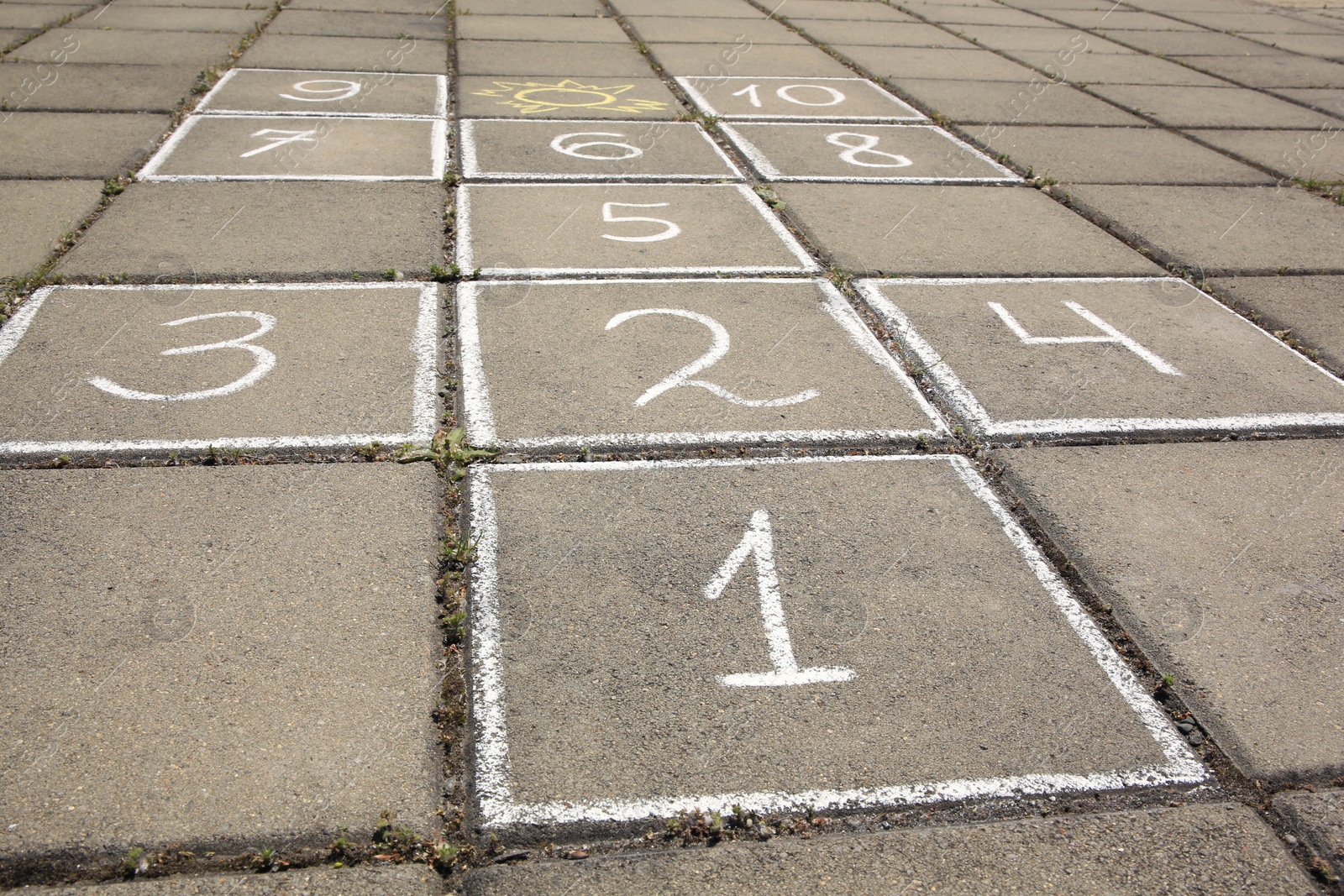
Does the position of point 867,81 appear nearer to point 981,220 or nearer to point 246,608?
point 981,220

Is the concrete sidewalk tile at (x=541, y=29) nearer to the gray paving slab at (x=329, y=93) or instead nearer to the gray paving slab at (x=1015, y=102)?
the gray paving slab at (x=329, y=93)

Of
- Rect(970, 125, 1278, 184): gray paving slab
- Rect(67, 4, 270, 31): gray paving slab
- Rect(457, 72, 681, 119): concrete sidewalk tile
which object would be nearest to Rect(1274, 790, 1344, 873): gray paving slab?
Rect(970, 125, 1278, 184): gray paving slab

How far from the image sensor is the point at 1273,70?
35.3ft

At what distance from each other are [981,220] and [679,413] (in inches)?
127

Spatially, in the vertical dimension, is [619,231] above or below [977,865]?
above

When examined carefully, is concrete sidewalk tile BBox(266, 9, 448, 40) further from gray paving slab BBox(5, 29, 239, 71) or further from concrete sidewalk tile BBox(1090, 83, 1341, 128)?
concrete sidewalk tile BBox(1090, 83, 1341, 128)

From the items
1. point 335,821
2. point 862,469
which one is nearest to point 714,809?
point 335,821

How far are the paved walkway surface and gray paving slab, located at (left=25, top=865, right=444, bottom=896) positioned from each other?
0.01 m

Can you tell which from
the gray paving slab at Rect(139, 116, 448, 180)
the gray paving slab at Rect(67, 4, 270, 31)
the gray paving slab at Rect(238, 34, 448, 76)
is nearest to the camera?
the gray paving slab at Rect(139, 116, 448, 180)

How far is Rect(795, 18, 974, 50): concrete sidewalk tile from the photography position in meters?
11.0

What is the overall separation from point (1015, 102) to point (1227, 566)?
6734mm

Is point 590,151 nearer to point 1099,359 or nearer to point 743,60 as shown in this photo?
point 743,60

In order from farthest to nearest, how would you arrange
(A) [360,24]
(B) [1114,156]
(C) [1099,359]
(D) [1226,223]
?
(A) [360,24]
(B) [1114,156]
(D) [1226,223]
(C) [1099,359]

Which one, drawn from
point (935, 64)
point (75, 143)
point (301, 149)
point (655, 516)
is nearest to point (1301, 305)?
point (655, 516)
